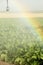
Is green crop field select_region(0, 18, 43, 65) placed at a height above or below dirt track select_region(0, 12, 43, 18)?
below

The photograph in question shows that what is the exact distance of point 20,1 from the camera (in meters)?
6.50

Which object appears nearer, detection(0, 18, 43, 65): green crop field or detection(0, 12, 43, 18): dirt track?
detection(0, 18, 43, 65): green crop field

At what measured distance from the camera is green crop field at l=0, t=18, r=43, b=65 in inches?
165

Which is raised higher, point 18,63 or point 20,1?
point 20,1

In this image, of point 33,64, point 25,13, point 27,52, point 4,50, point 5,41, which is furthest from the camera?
point 25,13

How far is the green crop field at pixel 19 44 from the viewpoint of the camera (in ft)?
13.8

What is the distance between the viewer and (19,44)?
15.7ft

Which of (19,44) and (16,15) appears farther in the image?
(16,15)

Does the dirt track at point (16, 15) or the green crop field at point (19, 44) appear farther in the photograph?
the dirt track at point (16, 15)

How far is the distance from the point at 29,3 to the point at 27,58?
2524 millimetres

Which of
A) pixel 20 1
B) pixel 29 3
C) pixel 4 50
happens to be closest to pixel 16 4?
pixel 20 1

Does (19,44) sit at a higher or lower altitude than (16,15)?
lower

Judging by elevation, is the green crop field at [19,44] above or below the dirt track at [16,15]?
below

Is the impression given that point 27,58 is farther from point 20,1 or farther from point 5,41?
point 20,1
